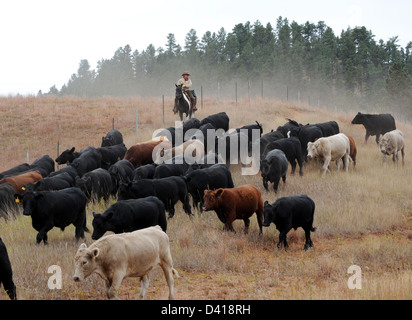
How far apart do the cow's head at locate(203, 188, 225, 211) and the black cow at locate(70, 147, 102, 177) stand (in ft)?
22.0

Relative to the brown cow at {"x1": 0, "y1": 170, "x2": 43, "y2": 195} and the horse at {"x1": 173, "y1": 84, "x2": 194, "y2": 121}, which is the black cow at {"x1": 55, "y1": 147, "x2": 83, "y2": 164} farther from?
the horse at {"x1": 173, "y1": 84, "x2": 194, "y2": 121}

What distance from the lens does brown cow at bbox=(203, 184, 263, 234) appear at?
1048 cm

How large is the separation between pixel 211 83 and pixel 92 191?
62.5 m

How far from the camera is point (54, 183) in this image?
13.0 meters

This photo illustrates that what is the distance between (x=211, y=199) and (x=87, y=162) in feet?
23.5

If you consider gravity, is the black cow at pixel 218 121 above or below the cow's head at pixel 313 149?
above

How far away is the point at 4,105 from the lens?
3725 centimetres

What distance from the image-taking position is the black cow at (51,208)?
9.82 metres

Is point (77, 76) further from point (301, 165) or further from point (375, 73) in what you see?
point (301, 165)

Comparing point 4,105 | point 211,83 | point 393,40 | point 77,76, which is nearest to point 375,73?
point 393,40

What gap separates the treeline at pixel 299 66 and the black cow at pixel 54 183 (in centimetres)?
4660

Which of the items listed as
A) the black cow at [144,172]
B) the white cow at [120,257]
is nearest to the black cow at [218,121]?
the black cow at [144,172]

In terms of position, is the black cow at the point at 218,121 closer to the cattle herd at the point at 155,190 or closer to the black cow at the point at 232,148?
the cattle herd at the point at 155,190

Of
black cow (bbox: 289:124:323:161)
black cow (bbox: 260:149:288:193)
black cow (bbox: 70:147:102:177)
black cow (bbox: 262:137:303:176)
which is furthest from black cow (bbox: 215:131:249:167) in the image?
black cow (bbox: 70:147:102:177)
